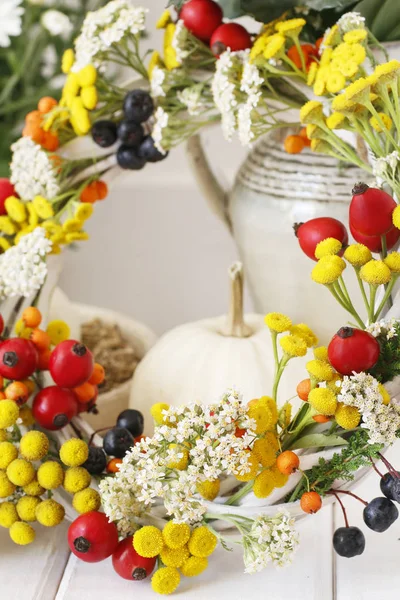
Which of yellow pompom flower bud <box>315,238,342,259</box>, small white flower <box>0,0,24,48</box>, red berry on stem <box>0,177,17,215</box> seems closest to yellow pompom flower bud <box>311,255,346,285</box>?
yellow pompom flower bud <box>315,238,342,259</box>

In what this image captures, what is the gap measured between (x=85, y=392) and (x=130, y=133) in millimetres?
235

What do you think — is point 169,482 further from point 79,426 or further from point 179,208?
point 179,208

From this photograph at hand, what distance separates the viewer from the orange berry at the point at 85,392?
61 centimetres

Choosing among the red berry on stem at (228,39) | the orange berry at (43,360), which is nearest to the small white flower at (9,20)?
the red berry on stem at (228,39)

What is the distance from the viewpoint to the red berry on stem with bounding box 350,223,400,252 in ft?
1.70

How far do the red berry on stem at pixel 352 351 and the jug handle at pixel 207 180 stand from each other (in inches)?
15.8

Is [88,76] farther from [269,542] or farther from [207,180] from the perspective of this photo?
[269,542]

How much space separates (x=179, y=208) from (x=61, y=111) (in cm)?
76

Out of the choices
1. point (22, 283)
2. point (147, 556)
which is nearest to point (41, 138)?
point (22, 283)

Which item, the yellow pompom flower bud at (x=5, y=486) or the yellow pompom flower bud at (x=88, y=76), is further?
the yellow pompom flower bud at (x=88, y=76)

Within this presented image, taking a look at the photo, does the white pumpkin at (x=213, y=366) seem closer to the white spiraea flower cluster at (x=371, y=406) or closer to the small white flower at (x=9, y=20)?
the white spiraea flower cluster at (x=371, y=406)

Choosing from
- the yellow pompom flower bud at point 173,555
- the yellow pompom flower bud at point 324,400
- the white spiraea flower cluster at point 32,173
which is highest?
the yellow pompom flower bud at point 324,400

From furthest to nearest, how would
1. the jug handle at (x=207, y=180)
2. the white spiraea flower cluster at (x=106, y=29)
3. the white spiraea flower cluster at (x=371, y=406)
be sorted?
the jug handle at (x=207, y=180)
the white spiraea flower cluster at (x=106, y=29)
the white spiraea flower cluster at (x=371, y=406)

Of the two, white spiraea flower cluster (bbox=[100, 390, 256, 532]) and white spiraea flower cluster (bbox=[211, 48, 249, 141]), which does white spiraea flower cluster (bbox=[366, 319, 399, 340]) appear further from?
white spiraea flower cluster (bbox=[211, 48, 249, 141])
